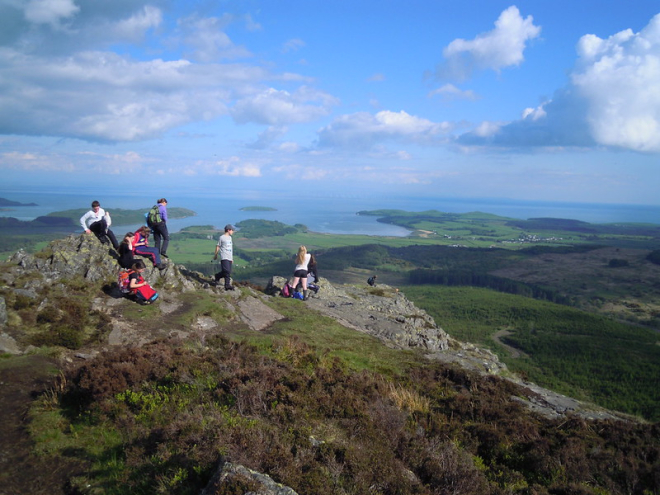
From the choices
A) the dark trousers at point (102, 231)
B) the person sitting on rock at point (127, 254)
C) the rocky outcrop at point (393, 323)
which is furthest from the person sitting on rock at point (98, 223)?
the rocky outcrop at point (393, 323)

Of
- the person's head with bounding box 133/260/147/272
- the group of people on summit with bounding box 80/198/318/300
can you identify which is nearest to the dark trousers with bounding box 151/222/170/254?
the group of people on summit with bounding box 80/198/318/300

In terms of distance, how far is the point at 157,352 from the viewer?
10172 millimetres

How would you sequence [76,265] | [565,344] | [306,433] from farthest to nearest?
[565,344] → [76,265] → [306,433]

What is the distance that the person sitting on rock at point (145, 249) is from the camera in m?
17.8

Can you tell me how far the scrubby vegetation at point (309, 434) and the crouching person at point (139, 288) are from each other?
5750mm

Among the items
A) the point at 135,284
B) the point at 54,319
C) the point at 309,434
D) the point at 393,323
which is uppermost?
the point at 135,284

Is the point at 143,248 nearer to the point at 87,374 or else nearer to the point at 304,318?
the point at 304,318

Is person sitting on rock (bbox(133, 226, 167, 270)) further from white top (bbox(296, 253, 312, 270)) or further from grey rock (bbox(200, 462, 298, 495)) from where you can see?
grey rock (bbox(200, 462, 298, 495))

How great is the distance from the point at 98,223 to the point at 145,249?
9.45 feet

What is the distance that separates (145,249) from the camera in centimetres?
1795

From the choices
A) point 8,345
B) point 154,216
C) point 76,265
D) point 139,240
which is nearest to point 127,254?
point 139,240

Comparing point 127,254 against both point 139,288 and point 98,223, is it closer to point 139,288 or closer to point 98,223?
point 139,288

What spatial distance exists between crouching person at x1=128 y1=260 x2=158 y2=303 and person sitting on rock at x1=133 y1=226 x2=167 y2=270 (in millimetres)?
2247

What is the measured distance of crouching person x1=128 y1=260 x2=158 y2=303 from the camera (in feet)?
50.4
